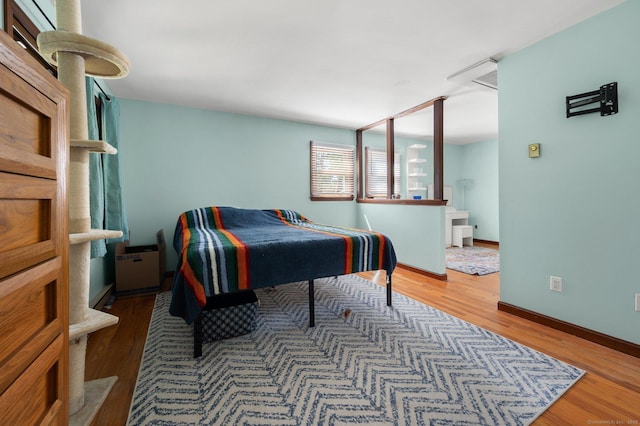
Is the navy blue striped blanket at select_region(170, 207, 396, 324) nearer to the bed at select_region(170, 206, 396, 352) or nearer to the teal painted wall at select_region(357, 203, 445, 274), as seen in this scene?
the bed at select_region(170, 206, 396, 352)

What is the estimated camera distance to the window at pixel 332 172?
4.55 metres

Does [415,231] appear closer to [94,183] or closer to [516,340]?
[516,340]

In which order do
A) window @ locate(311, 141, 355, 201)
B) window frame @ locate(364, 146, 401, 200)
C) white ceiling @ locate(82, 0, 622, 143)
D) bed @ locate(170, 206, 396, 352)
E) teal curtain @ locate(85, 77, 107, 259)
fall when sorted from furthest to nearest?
window frame @ locate(364, 146, 401, 200) < window @ locate(311, 141, 355, 201) < teal curtain @ locate(85, 77, 107, 259) < white ceiling @ locate(82, 0, 622, 143) < bed @ locate(170, 206, 396, 352)

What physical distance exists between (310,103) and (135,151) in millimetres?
2249

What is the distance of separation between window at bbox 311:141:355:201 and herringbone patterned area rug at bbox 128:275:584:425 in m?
2.63

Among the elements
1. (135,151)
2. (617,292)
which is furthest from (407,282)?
(135,151)

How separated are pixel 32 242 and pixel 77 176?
0.67 m

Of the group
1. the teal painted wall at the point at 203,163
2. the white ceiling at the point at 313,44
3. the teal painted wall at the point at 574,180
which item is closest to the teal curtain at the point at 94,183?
the white ceiling at the point at 313,44

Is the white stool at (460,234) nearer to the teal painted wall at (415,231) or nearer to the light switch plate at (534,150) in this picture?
the teal painted wall at (415,231)

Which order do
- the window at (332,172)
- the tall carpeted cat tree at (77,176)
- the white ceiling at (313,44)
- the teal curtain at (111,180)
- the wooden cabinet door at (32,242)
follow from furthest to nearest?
the window at (332,172)
the teal curtain at (111,180)
the white ceiling at (313,44)
the tall carpeted cat tree at (77,176)
the wooden cabinet door at (32,242)

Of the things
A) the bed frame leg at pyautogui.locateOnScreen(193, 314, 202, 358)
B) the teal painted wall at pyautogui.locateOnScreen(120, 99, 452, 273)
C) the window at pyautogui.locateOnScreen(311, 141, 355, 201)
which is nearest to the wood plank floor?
the bed frame leg at pyautogui.locateOnScreen(193, 314, 202, 358)

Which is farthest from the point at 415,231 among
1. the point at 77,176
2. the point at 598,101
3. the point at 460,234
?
the point at 77,176

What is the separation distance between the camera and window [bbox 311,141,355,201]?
455 centimetres

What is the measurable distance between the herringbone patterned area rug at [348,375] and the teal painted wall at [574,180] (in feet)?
2.13
